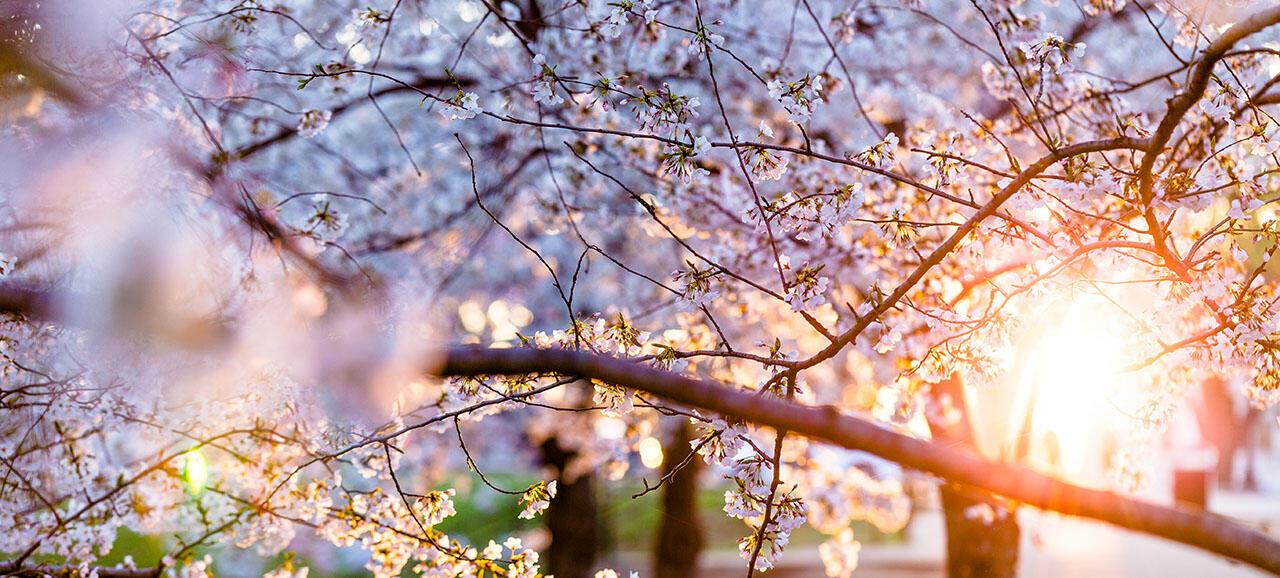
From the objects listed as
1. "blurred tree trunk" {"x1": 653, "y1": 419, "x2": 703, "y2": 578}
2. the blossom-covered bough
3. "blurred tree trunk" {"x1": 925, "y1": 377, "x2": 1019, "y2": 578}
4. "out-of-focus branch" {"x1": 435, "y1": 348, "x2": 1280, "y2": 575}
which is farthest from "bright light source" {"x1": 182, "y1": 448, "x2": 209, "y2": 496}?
"blurred tree trunk" {"x1": 653, "y1": 419, "x2": 703, "y2": 578}

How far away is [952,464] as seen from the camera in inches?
83.7

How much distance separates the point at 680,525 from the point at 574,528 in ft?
3.97

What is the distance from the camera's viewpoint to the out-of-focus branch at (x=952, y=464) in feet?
6.34

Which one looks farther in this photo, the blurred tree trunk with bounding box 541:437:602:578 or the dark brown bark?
the blurred tree trunk with bounding box 541:437:602:578

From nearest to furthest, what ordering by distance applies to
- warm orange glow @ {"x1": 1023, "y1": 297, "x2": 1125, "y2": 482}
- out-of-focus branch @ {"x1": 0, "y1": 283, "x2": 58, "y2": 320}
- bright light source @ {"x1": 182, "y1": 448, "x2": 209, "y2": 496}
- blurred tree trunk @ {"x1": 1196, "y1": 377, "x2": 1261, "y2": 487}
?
out-of-focus branch @ {"x1": 0, "y1": 283, "x2": 58, "y2": 320}
bright light source @ {"x1": 182, "y1": 448, "x2": 209, "y2": 496}
warm orange glow @ {"x1": 1023, "y1": 297, "x2": 1125, "y2": 482}
blurred tree trunk @ {"x1": 1196, "y1": 377, "x2": 1261, "y2": 487}

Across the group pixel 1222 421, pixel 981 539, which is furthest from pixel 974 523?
pixel 1222 421

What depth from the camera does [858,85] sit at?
7469mm

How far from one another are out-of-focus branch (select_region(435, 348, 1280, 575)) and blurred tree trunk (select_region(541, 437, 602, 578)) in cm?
925

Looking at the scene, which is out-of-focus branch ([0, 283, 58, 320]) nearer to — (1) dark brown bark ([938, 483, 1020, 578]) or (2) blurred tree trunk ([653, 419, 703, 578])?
(1) dark brown bark ([938, 483, 1020, 578])

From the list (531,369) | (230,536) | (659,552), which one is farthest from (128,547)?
(531,369)

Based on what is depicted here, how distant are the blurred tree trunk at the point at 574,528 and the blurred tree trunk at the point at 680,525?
766 millimetres

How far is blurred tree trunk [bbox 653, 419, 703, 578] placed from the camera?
11477 mm

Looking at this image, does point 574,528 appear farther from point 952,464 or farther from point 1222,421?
point 1222,421

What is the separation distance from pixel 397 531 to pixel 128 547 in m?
16.2
